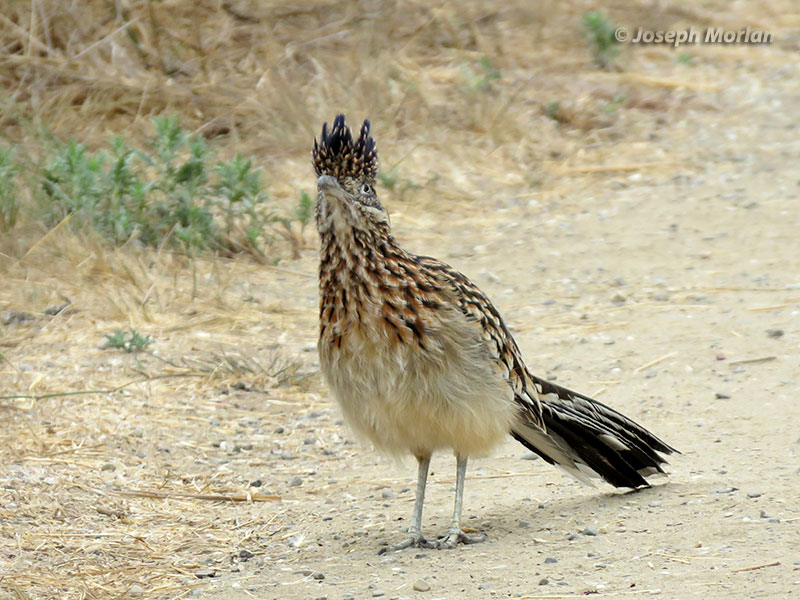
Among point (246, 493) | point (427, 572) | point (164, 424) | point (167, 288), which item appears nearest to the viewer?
point (427, 572)

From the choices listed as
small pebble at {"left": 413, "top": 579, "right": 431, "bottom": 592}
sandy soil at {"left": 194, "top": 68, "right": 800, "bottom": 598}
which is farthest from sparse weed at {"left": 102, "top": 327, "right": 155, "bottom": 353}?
small pebble at {"left": 413, "top": 579, "right": 431, "bottom": 592}

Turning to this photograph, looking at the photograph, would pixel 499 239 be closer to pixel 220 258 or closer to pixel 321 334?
pixel 220 258

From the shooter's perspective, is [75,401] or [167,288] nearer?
[75,401]

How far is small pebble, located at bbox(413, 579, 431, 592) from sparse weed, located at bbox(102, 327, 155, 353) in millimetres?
3119

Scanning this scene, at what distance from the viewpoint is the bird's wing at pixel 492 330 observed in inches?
193

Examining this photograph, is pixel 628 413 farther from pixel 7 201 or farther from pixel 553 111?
pixel 553 111

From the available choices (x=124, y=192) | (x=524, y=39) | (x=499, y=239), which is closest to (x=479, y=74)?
(x=524, y=39)

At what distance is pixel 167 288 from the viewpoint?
788 centimetres

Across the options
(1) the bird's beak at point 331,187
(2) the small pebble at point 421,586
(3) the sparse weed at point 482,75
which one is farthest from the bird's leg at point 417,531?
(3) the sparse weed at point 482,75

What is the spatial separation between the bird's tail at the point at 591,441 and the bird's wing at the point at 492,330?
83 millimetres

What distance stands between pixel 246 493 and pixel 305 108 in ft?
18.7

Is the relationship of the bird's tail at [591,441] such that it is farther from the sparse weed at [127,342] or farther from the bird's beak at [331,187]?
the sparse weed at [127,342]

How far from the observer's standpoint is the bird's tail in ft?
17.0

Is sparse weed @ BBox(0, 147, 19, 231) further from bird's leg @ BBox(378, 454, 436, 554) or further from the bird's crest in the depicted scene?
bird's leg @ BBox(378, 454, 436, 554)
